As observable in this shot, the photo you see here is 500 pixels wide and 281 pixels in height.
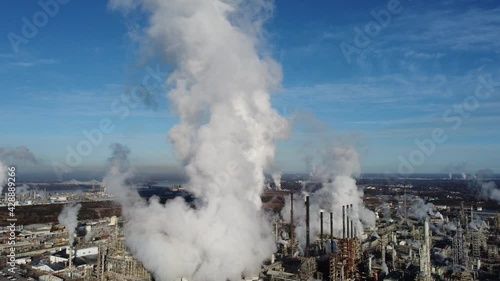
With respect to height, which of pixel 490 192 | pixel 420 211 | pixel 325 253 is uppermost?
pixel 490 192

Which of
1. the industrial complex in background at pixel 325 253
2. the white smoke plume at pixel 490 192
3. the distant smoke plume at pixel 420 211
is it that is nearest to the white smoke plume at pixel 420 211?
the distant smoke plume at pixel 420 211

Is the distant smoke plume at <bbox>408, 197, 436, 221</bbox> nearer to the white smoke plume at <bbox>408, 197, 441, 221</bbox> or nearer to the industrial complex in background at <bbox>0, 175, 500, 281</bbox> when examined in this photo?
the white smoke plume at <bbox>408, 197, 441, 221</bbox>

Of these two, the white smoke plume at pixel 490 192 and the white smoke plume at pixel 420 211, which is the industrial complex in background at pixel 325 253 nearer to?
the white smoke plume at pixel 420 211

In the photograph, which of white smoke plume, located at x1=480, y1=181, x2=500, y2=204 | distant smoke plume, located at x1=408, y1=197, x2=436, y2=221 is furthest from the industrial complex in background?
white smoke plume, located at x1=480, y1=181, x2=500, y2=204

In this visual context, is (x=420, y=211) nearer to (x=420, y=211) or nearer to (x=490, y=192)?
(x=420, y=211)

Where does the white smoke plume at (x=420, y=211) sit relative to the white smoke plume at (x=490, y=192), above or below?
below

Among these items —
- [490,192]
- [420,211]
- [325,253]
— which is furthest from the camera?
[490,192]

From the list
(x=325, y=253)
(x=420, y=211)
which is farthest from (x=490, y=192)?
(x=325, y=253)

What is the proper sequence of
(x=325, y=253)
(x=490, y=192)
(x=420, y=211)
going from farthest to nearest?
(x=490, y=192)
(x=420, y=211)
(x=325, y=253)

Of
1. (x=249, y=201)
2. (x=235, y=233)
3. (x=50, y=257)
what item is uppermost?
(x=249, y=201)

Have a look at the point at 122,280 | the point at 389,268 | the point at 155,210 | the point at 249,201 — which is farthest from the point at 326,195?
the point at 122,280

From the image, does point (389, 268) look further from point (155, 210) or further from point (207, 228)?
point (155, 210)
